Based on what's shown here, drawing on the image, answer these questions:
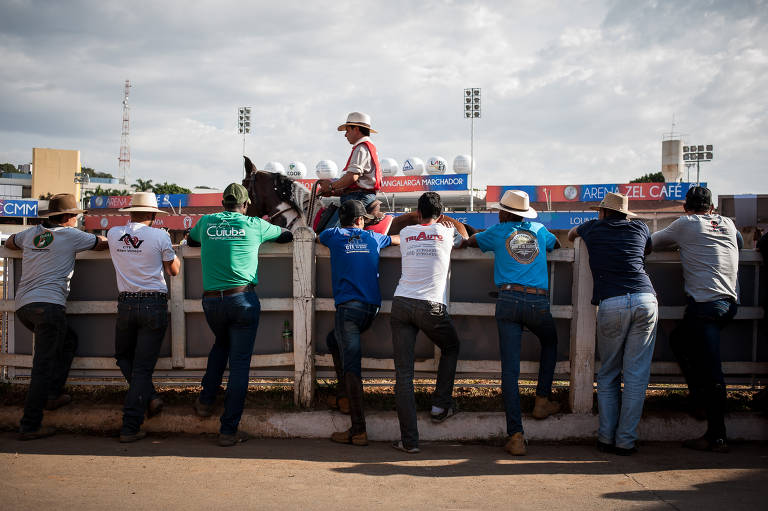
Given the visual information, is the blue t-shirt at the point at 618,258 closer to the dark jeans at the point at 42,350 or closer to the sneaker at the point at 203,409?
the sneaker at the point at 203,409

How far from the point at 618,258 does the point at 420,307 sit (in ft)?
6.01

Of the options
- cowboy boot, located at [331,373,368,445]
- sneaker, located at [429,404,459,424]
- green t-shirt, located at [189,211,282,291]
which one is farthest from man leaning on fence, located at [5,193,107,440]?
sneaker, located at [429,404,459,424]

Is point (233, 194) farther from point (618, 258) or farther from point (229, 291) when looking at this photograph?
point (618, 258)

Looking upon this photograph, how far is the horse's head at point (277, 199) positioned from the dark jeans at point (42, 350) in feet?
9.94

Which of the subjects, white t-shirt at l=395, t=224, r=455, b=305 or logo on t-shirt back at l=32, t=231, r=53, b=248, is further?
logo on t-shirt back at l=32, t=231, r=53, b=248

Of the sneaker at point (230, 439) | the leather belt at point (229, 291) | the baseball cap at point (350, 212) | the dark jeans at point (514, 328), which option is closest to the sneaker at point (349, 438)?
the sneaker at point (230, 439)

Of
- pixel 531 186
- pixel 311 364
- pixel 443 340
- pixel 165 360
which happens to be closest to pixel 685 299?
pixel 443 340

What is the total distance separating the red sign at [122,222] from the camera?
1672 inches

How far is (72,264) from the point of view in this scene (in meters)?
5.89

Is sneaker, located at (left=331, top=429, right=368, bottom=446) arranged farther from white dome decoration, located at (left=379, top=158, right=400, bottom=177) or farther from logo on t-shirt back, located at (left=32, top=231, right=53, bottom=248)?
white dome decoration, located at (left=379, top=158, right=400, bottom=177)

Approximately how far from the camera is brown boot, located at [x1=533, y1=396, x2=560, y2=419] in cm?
562

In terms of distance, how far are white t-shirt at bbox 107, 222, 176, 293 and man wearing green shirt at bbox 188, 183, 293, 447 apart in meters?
0.40

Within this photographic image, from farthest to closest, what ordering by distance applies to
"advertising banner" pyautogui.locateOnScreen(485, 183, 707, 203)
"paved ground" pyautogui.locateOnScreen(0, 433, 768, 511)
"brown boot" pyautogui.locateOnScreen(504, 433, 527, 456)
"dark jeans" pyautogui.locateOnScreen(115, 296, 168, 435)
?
"advertising banner" pyautogui.locateOnScreen(485, 183, 707, 203), "dark jeans" pyautogui.locateOnScreen(115, 296, 168, 435), "brown boot" pyautogui.locateOnScreen(504, 433, 527, 456), "paved ground" pyautogui.locateOnScreen(0, 433, 768, 511)

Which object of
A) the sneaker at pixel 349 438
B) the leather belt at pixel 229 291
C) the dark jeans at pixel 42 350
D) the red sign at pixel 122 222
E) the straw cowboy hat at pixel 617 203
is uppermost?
the red sign at pixel 122 222
